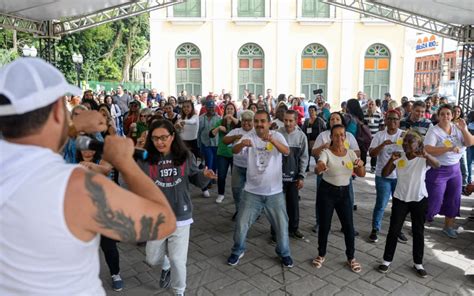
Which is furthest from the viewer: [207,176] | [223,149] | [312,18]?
[312,18]

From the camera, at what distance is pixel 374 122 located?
363 inches

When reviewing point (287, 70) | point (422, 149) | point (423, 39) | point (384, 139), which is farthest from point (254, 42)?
point (423, 39)

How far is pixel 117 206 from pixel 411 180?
3.71 meters

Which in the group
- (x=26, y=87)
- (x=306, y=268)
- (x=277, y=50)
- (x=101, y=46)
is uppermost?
(x=101, y=46)

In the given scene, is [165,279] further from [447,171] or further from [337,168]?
[447,171]

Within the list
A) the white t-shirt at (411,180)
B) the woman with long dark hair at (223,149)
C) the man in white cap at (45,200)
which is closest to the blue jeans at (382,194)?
the white t-shirt at (411,180)

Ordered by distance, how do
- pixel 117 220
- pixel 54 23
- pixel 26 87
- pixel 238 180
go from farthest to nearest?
1. pixel 54 23
2. pixel 238 180
3. pixel 117 220
4. pixel 26 87

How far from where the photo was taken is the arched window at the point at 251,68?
19.8 meters

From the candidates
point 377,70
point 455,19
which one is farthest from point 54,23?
point 377,70

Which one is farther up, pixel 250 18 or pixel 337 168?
pixel 250 18

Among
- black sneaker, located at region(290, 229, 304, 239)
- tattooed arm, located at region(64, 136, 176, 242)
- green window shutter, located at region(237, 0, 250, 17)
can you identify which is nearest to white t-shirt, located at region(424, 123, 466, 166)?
black sneaker, located at region(290, 229, 304, 239)

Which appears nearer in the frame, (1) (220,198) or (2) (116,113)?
(1) (220,198)

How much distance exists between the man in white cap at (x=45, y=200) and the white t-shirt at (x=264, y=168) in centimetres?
312

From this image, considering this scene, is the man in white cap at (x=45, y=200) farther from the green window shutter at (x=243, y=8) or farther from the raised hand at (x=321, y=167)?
the green window shutter at (x=243, y=8)
